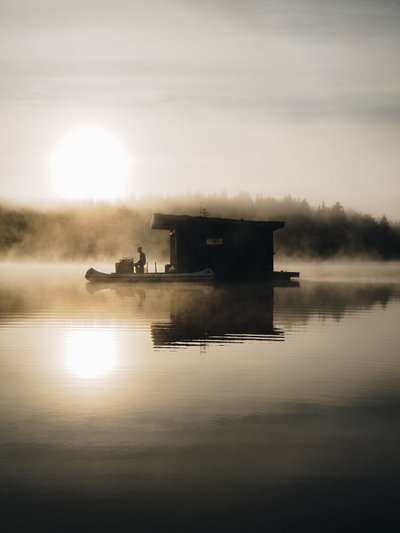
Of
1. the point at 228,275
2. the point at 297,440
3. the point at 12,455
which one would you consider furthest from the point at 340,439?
the point at 228,275

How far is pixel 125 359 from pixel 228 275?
34716 millimetres

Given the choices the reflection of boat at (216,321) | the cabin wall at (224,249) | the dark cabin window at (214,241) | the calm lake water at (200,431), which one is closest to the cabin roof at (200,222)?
the cabin wall at (224,249)

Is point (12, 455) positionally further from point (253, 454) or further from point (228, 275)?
point (228, 275)

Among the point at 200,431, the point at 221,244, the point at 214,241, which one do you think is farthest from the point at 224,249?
the point at 200,431

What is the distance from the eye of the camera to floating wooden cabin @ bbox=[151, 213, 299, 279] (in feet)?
159

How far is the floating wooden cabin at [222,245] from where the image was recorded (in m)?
48.4

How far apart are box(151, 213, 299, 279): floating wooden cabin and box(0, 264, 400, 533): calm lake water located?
28.7 metres

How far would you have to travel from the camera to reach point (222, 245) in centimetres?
4947

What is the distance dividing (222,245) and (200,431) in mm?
40580

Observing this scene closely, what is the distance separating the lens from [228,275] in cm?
4975

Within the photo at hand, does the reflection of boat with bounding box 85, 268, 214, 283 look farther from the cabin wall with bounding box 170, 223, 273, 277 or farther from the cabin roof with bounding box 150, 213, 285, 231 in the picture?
the cabin roof with bounding box 150, 213, 285, 231

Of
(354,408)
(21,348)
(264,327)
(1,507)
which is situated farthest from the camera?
Result: (264,327)

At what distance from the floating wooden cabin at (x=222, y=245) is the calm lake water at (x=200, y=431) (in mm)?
28704

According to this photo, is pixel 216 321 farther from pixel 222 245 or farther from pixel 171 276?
pixel 222 245
